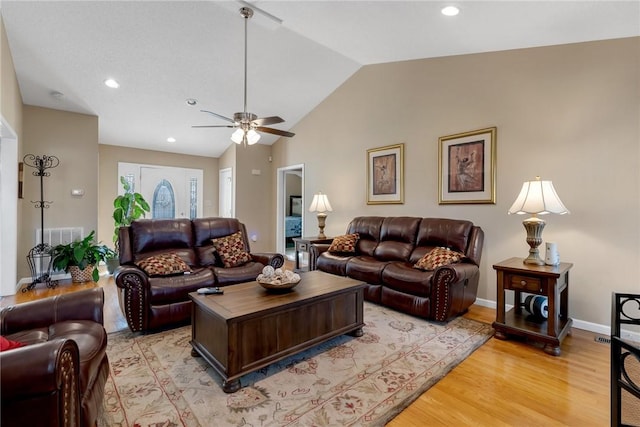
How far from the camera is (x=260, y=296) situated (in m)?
2.40

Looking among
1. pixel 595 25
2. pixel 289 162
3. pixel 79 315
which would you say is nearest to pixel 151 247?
pixel 79 315

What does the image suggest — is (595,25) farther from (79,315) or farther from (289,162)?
(289,162)

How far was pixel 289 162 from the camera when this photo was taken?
6512 millimetres

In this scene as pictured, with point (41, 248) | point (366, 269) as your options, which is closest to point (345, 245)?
point (366, 269)

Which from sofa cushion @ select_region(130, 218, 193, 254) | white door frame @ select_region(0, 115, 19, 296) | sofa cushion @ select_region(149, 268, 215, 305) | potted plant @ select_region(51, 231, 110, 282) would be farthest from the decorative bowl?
white door frame @ select_region(0, 115, 19, 296)

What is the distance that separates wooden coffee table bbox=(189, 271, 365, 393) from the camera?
200 centimetres

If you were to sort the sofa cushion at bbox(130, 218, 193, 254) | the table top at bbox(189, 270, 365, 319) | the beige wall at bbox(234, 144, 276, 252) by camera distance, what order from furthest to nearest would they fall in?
the beige wall at bbox(234, 144, 276, 252), the sofa cushion at bbox(130, 218, 193, 254), the table top at bbox(189, 270, 365, 319)

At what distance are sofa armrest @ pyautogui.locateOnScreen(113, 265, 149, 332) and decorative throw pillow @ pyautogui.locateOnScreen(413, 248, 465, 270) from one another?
2.77 meters

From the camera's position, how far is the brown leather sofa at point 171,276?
108 inches

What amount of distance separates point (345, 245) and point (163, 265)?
2.33 metres

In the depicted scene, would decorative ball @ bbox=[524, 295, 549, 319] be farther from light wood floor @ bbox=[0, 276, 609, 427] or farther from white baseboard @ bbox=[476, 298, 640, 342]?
white baseboard @ bbox=[476, 298, 640, 342]

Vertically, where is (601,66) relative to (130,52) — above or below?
below

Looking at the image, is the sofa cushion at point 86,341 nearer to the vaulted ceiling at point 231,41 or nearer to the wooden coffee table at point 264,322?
the wooden coffee table at point 264,322

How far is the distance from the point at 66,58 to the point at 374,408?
4979mm
